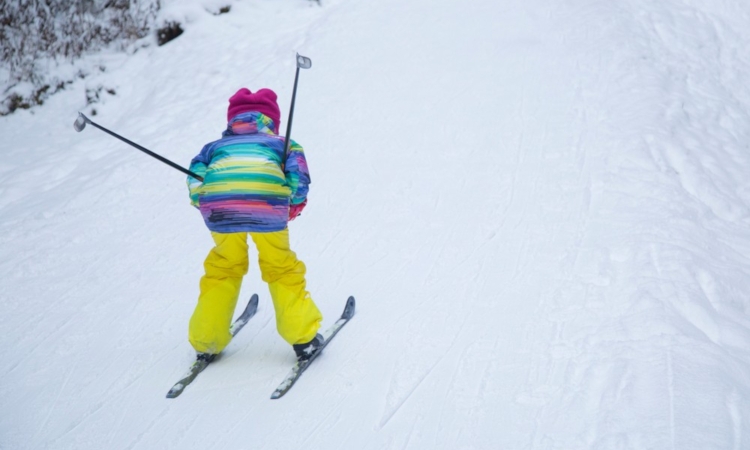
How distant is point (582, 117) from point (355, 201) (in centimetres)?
283

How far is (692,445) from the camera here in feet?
10.6

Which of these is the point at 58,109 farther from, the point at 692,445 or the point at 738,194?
the point at 692,445

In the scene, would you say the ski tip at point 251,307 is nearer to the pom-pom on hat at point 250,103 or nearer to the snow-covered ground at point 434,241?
the snow-covered ground at point 434,241

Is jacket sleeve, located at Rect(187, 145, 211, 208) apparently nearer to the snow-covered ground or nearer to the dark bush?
the snow-covered ground

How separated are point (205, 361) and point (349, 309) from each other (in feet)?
3.40

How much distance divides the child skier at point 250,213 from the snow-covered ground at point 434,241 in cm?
35

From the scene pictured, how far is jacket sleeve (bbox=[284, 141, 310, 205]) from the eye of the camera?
3959mm

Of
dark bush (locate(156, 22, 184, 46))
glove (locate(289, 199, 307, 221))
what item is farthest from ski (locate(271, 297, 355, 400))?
dark bush (locate(156, 22, 184, 46))

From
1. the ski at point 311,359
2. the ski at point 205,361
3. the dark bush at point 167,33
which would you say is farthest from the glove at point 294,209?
the dark bush at point 167,33

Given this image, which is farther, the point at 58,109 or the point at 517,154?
the point at 58,109

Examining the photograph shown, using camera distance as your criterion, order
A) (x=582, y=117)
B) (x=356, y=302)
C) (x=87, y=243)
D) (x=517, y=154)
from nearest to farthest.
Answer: (x=356, y=302)
(x=87, y=243)
(x=517, y=154)
(x=582, y=117)

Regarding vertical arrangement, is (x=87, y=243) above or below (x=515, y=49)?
below

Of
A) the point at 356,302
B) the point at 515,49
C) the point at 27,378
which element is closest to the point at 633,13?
the point at 515,49

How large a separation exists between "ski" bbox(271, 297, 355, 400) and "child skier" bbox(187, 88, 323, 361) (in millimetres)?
55
